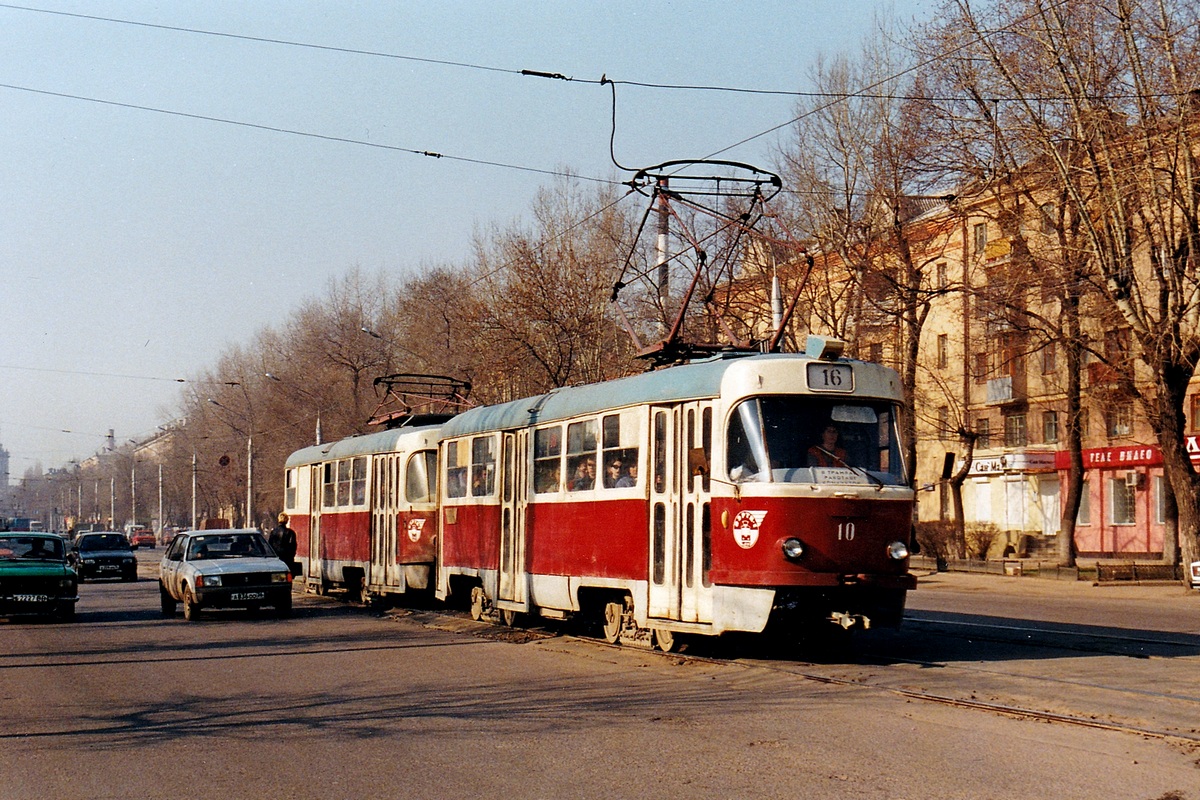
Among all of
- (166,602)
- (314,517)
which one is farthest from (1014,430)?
(166,602)

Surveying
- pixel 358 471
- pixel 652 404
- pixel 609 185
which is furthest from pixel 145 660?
pixel 609 185

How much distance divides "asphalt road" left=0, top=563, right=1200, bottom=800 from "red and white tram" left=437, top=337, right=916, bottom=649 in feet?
2.02

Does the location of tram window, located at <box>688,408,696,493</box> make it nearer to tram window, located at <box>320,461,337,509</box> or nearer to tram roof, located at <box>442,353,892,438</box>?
tram roof, located at <box>442,353,892,438</box>

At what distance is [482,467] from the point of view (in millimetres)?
19438

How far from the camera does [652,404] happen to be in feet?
46.9

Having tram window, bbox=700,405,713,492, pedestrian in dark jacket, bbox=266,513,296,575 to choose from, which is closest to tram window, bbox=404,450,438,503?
pedestrian in dark jacket, bbox=266,513,296,575

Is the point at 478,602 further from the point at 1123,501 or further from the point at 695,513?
the point at 1123,501

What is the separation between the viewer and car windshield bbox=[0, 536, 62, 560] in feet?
72.4

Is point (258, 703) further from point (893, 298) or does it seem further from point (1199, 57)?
point (893, 298)

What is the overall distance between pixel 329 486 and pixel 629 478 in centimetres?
1467

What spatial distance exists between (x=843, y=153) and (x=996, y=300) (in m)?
9.75

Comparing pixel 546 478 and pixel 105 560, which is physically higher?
A: pixel 546 478

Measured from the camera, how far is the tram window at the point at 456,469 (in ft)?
66.5

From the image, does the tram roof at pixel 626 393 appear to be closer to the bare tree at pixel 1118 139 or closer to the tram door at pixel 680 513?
the tram door at pixel 680 513
